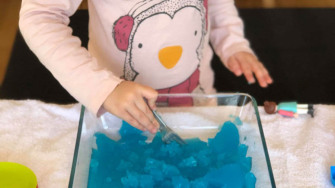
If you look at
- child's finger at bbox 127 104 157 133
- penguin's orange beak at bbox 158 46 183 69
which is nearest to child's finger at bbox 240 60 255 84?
penguin's orange beak at bbox 158 46 183 69

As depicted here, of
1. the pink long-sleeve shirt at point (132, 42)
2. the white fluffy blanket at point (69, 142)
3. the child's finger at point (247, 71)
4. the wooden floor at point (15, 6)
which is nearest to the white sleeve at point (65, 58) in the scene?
the pink long-sleeve shirt at point (132, 42)

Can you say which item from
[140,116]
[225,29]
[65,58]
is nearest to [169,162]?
[140,116]

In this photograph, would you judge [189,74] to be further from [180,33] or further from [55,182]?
[55,182]

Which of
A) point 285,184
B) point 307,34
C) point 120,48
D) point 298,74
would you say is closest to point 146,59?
point 120,48

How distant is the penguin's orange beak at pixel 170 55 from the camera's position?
2.10 feet

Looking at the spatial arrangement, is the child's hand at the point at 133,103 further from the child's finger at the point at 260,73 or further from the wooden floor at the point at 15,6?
the wooden floor at the point at 15,6

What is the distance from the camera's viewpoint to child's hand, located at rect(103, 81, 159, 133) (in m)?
0.47

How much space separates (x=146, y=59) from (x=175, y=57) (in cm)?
5

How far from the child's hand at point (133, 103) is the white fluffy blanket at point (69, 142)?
129 mm

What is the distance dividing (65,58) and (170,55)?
208mm

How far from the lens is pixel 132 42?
24.2 inches

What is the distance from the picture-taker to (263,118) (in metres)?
0.62

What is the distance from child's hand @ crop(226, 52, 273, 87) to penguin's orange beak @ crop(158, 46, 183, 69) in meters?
0.09

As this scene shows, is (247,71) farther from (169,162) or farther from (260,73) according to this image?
(169,162)
